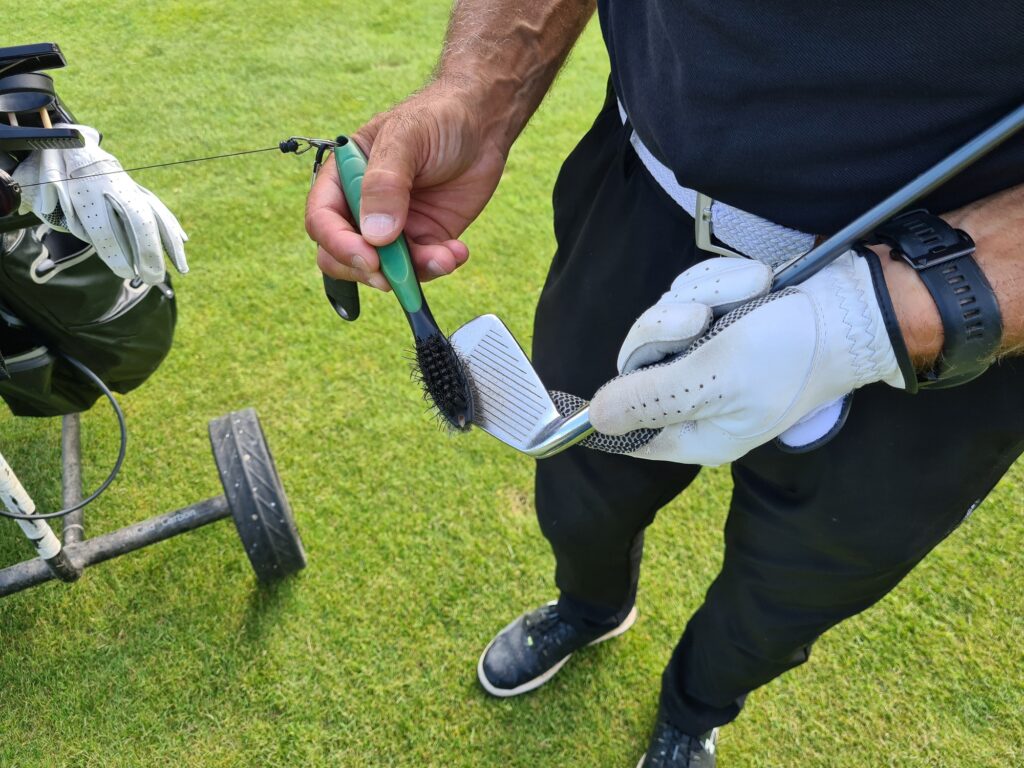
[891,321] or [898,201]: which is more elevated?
[898,201]

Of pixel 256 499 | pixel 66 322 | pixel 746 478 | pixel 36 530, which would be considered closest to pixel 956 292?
pixel 746 478

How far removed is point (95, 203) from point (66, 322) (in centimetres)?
39

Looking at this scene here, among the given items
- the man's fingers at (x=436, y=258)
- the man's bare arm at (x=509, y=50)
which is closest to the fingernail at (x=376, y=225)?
the man's fingers at (x=436, y=258)

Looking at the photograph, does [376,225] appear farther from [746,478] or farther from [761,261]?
[746,478]

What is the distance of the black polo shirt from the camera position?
2.50 feet

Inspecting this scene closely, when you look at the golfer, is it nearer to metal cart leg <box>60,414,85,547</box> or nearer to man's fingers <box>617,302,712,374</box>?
man's fingers <box>617,302,712,374</box>

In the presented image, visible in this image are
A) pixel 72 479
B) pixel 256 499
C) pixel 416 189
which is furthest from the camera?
pixel 72 479

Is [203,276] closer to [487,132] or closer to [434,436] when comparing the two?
[434,436]

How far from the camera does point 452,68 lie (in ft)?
4.04

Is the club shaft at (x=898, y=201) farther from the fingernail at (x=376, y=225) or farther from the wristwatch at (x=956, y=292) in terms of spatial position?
the fingernail at (x=376, y=225)

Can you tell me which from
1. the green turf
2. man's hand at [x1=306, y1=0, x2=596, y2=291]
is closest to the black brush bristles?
man's hand at [x1=306, y1=0, x2=596, y2=291]

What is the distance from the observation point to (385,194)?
1016mm

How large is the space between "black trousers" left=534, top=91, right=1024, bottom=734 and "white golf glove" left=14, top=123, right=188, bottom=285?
0.72m

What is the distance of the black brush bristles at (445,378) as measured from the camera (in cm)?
106
